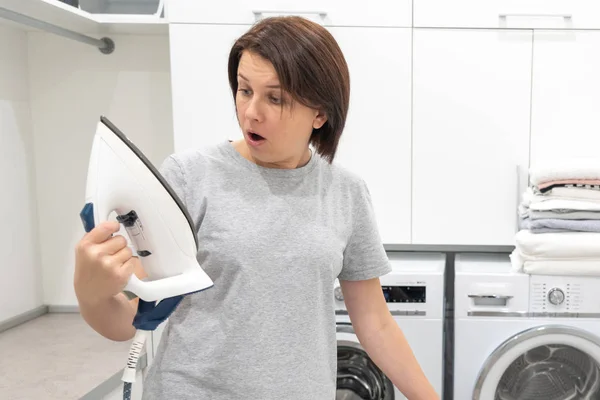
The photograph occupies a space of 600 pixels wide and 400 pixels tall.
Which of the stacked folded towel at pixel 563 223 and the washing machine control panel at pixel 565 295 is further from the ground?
the stacked folded towel at pixel 563 223

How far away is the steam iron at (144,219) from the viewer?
2.35 ft

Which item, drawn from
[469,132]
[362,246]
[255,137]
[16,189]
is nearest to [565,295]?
[469,132]

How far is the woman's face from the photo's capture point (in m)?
0.83

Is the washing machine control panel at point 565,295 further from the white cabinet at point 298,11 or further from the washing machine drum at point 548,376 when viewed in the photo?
the white cabinet at point 298,11

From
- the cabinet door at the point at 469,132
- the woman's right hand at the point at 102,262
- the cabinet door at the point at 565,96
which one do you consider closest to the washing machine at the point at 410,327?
the cabinet door at the point at 469,132

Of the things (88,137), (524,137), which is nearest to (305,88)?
(524,137)

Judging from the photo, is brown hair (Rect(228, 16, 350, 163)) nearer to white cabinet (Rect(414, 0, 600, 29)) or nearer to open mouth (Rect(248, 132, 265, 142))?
open mouth (Rect(248, 132, 265, 142))

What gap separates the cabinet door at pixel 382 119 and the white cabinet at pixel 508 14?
103mm

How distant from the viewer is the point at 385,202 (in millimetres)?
1934

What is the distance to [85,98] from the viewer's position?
88.1 inches

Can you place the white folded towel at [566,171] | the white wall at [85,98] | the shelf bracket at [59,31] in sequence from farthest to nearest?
the white wall at [85,98] < the white folded towel at [566,171] < the shelf bracket at [59,31]

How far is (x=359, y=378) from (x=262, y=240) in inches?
42.8

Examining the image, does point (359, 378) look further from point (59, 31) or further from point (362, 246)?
point (59, 31)

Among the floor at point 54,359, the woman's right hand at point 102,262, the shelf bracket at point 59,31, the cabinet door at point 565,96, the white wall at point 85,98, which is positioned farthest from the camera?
the white wall at point 85,98
